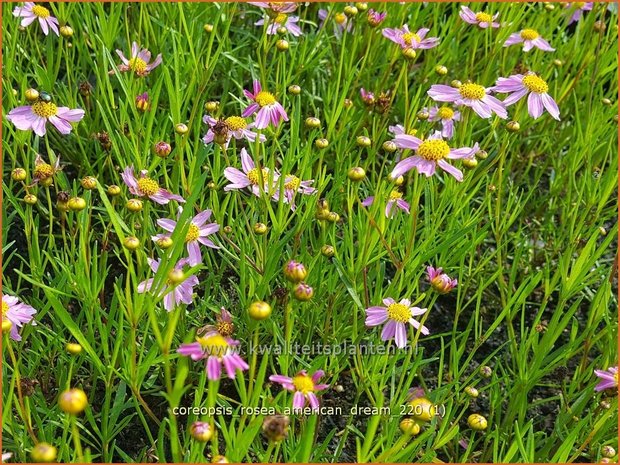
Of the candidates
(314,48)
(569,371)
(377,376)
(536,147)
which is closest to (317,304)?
(377,376)

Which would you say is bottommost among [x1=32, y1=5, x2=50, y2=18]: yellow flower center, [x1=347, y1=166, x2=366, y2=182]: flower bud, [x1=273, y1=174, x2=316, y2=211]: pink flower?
[x1=273, y1=174, x2=316, y2=211]: pink flower

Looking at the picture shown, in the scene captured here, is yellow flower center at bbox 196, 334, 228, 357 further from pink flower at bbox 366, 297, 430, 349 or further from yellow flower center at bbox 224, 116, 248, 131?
yellow flower center at bbox 224, 116, 248, 131

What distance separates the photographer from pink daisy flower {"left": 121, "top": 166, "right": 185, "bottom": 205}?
3.22 feet

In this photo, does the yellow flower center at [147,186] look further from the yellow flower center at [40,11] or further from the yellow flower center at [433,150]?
the yellow flower center at [40,11]

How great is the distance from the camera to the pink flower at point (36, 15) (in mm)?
1327

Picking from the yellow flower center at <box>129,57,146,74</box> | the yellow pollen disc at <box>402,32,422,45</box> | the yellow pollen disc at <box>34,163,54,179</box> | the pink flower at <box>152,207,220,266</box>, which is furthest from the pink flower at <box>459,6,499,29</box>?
the yellow pollen disc at <box>34,163,54,179</box>

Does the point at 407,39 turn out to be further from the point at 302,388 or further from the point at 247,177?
the point at 302,388

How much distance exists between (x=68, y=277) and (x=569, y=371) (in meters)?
0.83

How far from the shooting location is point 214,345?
67 centimetres

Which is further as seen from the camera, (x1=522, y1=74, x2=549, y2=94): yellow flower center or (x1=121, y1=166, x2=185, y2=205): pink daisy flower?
(x1=522, y1=74, x2=549, y2=94): yellow flower center

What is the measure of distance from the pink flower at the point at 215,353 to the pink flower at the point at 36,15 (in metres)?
0.90

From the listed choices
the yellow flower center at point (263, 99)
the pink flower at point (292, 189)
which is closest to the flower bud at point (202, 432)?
the pink flower at point (292, 189)

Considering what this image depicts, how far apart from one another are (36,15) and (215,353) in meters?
0.96

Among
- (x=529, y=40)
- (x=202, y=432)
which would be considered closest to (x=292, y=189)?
(x=202, y=432)
